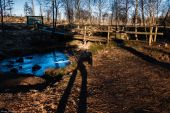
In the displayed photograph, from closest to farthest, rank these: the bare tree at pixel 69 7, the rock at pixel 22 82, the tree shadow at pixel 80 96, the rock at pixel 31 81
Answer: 1. the tree shadow at pixel 80 96
2. the rock at pixel 22 82
3. the rock at pixel 31 81
4. the bare tree at pixel 69 7

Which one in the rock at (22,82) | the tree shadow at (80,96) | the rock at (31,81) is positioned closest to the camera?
the tree shadow at (80,96)

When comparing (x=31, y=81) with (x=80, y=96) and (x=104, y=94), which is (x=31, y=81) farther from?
(x=104, y=94)

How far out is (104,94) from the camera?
1023cm

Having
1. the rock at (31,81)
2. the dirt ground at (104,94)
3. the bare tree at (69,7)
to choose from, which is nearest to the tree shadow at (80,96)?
the dirt ground at (104,94)

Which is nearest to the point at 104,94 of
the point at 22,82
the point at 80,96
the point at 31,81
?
the point at 80,96

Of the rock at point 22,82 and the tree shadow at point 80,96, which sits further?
the rock at point 22,82

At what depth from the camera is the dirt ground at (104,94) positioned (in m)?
8.69

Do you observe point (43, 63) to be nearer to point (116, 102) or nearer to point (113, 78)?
point (113, 78)

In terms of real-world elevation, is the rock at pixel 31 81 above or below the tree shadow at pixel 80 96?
below

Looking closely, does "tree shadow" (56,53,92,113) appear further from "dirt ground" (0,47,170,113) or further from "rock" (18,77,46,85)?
"rock" (18,77,46,85)

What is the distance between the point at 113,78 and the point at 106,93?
2.42m

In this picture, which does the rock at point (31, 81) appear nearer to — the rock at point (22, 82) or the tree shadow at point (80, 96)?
the rock at point (22, 82)

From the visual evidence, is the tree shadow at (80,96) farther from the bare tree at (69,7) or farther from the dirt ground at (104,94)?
the bare tree at (69,7)

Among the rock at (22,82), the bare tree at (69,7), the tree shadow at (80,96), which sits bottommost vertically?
the rock at (22,82)
